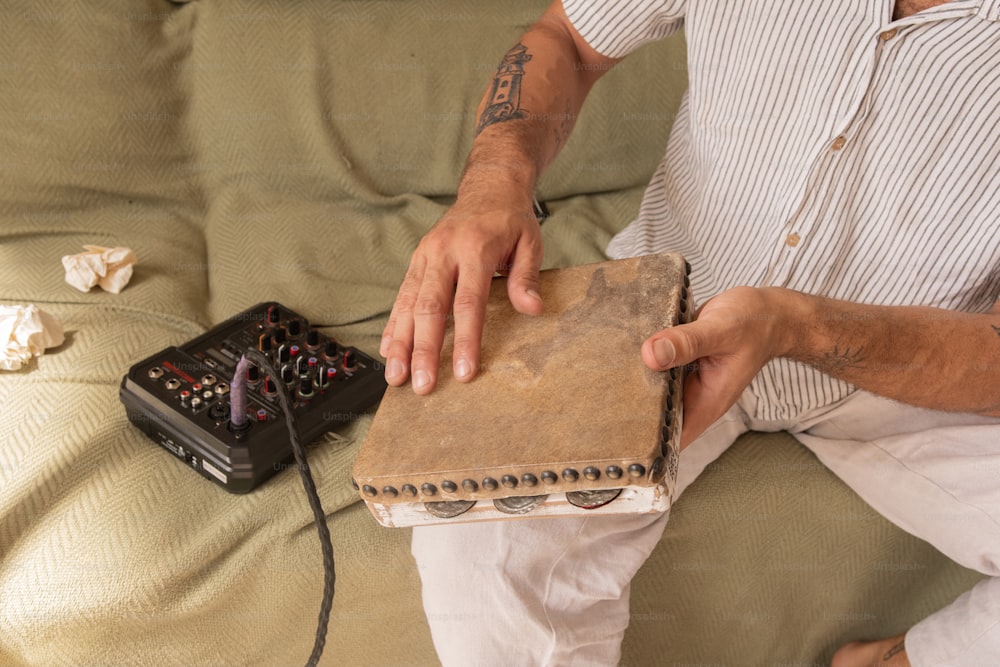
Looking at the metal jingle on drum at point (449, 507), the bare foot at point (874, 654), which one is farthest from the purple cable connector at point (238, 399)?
the bare foot at point (874, 654)

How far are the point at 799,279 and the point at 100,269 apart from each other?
100cm

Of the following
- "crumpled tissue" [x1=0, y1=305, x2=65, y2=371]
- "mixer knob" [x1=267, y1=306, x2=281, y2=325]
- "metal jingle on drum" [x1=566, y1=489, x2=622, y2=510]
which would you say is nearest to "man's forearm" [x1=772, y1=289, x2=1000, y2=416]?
"metal jingle on drum" [x1=566, y1=489, x2=622, y2=510]

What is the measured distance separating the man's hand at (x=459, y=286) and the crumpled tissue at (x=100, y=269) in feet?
2.04

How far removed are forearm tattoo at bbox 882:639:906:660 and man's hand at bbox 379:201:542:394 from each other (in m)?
0.71

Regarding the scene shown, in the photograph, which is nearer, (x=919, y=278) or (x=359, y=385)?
(x=919, y=278)

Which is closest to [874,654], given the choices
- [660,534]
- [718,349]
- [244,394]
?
[660,534]

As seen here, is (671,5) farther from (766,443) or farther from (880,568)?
(880,568)

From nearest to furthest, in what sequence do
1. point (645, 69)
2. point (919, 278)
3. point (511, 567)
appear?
point (511, 567) → point (919, 278) → point (645, 69)

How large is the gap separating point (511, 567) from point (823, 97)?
0.65m

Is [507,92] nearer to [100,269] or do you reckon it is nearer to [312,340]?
[312,340]

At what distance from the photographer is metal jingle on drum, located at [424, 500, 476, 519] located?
802 mm

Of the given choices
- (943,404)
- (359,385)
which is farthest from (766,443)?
(359,385)

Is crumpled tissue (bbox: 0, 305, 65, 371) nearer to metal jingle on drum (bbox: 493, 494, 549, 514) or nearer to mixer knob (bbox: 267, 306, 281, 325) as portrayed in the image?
mixer knob (bbox: 267, 306, 281, 325)

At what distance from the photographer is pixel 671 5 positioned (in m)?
1.16
